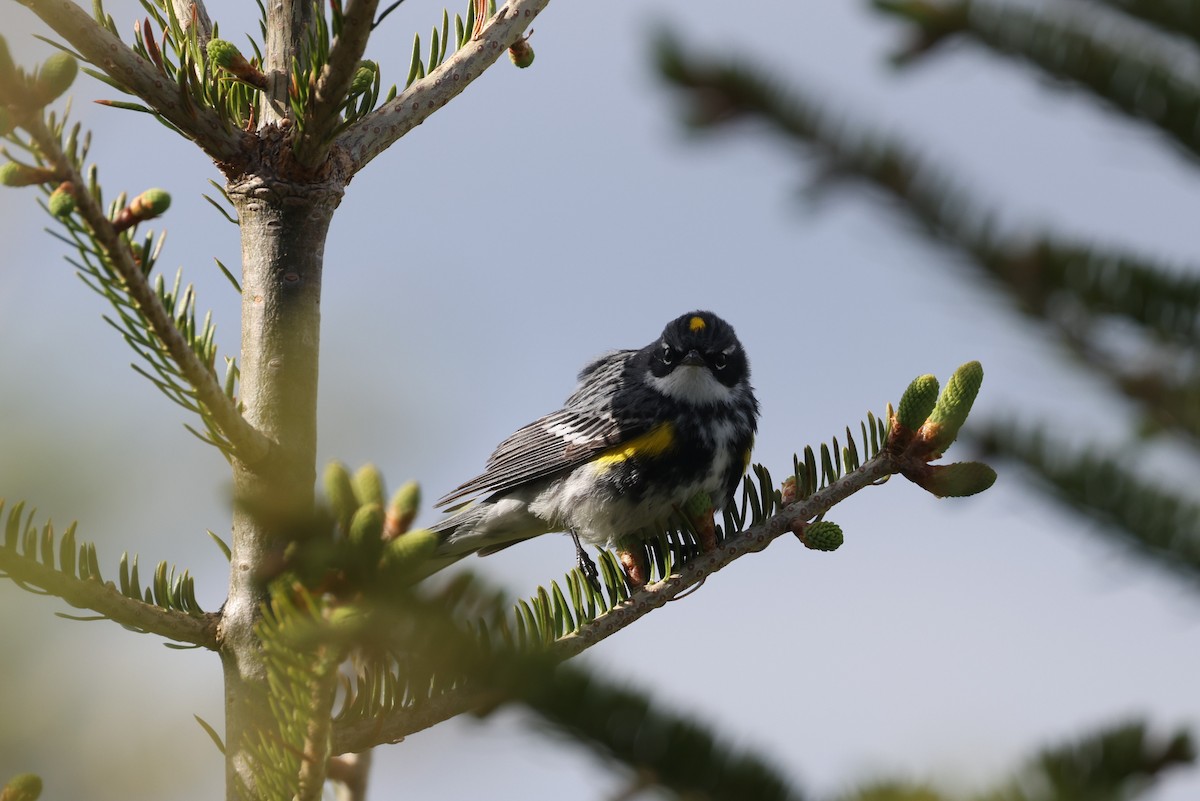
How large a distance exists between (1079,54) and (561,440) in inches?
183

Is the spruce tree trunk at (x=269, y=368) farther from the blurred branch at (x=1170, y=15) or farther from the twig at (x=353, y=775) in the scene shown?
the blurred branch at (x=1170, y=15)

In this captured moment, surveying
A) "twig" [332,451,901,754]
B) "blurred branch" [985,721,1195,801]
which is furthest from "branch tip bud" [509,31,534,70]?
"blurred branch" [985,721,1195,801]

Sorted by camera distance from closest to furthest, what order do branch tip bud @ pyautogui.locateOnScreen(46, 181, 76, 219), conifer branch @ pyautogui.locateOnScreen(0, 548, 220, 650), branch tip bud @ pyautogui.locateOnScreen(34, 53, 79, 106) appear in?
branch tip bud @ pyautogui.locateOnScreen(34, 53, 79, 106) → branch tip bud @ pyautogui.locateOnScreen(46, 181, 76, 219) → conifer branch @ pyautogui.locateOnScreen(0, 548, 220, 650)

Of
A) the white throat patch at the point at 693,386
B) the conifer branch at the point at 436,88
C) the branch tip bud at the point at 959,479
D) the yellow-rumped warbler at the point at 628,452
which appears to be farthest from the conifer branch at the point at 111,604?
the white throat patch at the point at 693,386

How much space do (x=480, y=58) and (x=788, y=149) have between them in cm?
210

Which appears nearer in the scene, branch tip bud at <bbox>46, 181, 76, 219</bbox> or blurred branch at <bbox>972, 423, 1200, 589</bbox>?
blurred branch at <bbox>972, 423, 1200, 589</bbox>

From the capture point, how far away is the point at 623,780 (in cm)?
116

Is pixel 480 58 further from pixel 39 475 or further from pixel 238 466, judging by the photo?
pixel 39 475

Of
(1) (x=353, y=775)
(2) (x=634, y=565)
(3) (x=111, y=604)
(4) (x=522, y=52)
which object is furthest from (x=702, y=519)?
(3) (x=111, y=604)

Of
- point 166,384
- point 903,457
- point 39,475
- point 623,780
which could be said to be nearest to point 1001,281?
point 623,780

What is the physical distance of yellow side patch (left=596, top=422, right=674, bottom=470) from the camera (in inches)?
224

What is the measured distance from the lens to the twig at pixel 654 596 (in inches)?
105

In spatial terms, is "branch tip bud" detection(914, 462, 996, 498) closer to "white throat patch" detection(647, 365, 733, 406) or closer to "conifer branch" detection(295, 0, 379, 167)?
"conifer branch" detection(295, 0, 379, 167)

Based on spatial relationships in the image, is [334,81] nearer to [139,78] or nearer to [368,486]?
[139,78]
